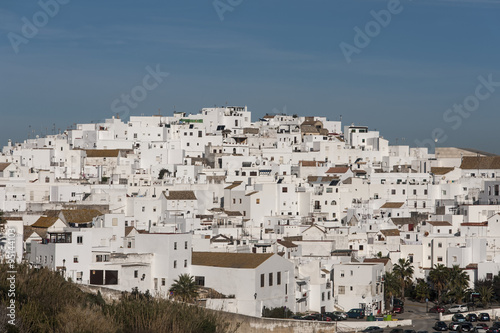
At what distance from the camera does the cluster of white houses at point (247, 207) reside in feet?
114

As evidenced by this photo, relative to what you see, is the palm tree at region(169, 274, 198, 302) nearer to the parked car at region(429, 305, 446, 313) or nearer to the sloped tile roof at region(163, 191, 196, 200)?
the parked car at region(429, 305, 446, 313)

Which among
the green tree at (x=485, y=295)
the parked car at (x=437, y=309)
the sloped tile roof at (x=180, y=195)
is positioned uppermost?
the sloped tile roof at (x=180, y=195)

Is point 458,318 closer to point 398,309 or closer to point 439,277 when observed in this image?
point 398,309

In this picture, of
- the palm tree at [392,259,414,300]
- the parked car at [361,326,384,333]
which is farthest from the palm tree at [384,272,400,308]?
the parked car at [361,326,384,333]

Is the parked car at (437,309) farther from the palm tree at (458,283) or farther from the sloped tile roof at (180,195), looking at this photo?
the sloped tile roof at (180,195)

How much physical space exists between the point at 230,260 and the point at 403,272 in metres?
11.8

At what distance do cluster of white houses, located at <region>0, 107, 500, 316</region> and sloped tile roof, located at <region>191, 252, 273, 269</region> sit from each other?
0.08 meters

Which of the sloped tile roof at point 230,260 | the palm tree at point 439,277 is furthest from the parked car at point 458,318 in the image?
the sloped tile roof at point 230,260

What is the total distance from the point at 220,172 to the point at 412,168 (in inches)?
606

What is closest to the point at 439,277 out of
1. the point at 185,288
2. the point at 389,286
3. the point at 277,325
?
the point at 389,286

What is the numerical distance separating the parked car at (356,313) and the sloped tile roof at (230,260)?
4816 millimetres

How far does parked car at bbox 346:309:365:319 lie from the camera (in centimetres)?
3766

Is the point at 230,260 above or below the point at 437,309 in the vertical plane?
above

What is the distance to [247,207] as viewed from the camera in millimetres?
55688
